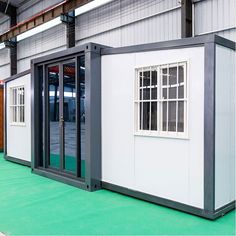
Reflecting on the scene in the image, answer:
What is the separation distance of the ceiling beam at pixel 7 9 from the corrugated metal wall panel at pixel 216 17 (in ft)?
29.5

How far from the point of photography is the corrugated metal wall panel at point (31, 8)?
10.2 metres

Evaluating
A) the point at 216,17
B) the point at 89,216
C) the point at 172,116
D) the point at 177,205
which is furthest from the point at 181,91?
the point at 216,17

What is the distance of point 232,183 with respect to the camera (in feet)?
12.2

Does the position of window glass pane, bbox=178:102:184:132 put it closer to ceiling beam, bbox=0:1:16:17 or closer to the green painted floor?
the green painted floor

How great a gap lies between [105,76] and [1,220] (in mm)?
2638

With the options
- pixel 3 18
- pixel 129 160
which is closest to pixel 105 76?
pixel 129 160

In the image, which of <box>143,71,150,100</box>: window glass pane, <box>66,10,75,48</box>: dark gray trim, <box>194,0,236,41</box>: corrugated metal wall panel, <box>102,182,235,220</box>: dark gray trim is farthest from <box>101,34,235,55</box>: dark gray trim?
<box>66,10,75,48</box>: dark gray trim

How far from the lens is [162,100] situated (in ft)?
12.4

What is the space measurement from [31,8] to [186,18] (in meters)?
7.73

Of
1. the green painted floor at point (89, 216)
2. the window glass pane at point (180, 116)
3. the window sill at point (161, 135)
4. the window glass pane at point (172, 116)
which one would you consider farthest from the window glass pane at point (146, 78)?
the green painted floor at point (89, 216)

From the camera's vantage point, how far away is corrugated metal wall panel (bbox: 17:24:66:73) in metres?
10.1

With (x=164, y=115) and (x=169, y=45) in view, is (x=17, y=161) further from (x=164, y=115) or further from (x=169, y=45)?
(x=169, y=45)

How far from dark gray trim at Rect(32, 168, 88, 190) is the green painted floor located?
125mm

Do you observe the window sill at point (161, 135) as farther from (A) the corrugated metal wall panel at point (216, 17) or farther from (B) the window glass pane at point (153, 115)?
(A) the corrugated metal wall panel at point (216, 17)
